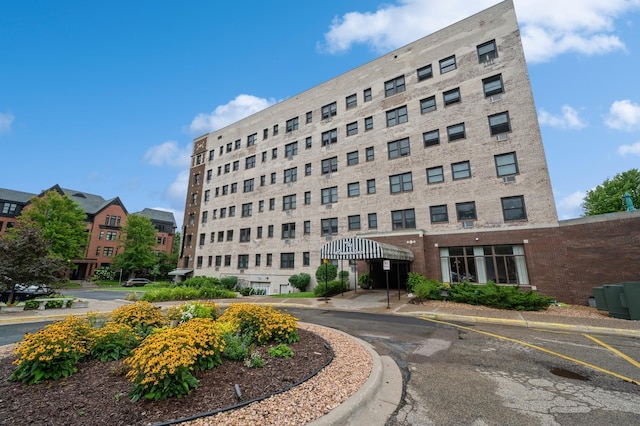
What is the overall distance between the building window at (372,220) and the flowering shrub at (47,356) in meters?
22.1

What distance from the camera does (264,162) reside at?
35656 mm

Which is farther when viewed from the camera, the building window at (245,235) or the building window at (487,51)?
the building window at (245,235)

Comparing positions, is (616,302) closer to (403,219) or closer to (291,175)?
(403,219)

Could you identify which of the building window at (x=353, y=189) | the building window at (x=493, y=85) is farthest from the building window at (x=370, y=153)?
the building window at (x=493, y=85)

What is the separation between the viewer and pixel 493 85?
71.6 feet

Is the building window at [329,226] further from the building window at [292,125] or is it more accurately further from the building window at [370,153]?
the building window at [292,125]

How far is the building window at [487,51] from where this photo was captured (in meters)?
22.2

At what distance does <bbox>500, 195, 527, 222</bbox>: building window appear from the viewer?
19.2m

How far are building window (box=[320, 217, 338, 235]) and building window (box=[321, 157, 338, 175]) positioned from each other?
5392 mm

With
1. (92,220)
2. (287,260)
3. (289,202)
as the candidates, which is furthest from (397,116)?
(92,220)

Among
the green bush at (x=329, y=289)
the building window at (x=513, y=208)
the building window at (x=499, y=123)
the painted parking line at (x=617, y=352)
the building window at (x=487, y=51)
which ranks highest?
the building window at (x=487, y=51)

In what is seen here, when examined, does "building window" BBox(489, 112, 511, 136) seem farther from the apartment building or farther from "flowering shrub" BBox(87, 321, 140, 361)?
"flowering shrub" BBox(87, 321, 140, 361)

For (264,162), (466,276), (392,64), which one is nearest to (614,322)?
(466,276)

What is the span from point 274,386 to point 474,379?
4144 millimetres
